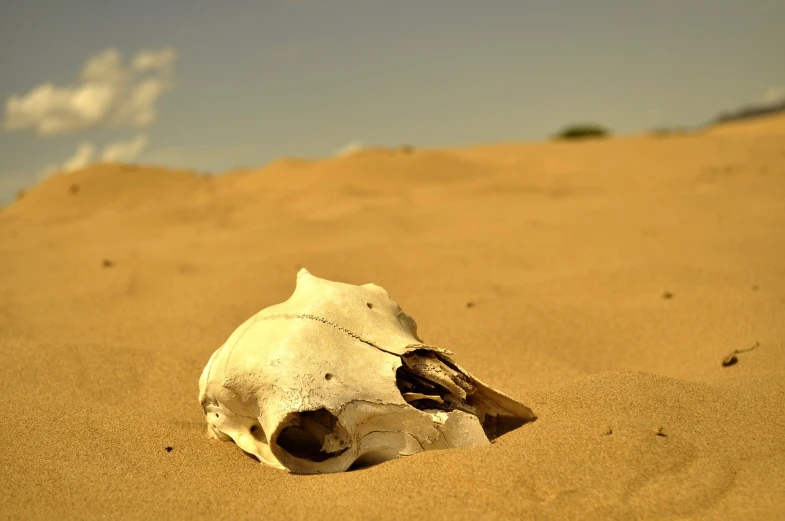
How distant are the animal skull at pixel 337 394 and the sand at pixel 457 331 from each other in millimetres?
89

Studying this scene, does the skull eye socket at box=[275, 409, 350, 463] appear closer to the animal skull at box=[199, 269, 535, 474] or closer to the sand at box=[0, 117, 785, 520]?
the animal skull at box=[199, 269, 535, 474]

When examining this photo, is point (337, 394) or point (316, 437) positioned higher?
point (337, 394)

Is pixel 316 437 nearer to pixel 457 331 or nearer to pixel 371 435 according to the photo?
pixel 371 435

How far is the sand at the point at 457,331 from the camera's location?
2158mm

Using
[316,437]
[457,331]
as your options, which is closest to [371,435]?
[316,437]

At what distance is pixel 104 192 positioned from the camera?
30.4 feet

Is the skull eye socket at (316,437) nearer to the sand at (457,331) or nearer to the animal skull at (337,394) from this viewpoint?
the animal skull at (337,394)

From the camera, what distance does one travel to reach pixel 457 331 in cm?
389

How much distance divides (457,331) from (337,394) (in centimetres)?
167

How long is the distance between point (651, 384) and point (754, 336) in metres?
1.08

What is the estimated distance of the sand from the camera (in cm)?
216

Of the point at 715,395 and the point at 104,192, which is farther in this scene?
the point at 104,192

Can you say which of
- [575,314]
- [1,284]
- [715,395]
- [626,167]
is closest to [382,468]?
[715,395]

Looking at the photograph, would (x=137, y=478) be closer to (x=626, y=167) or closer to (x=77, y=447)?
(x=77, y=447)
